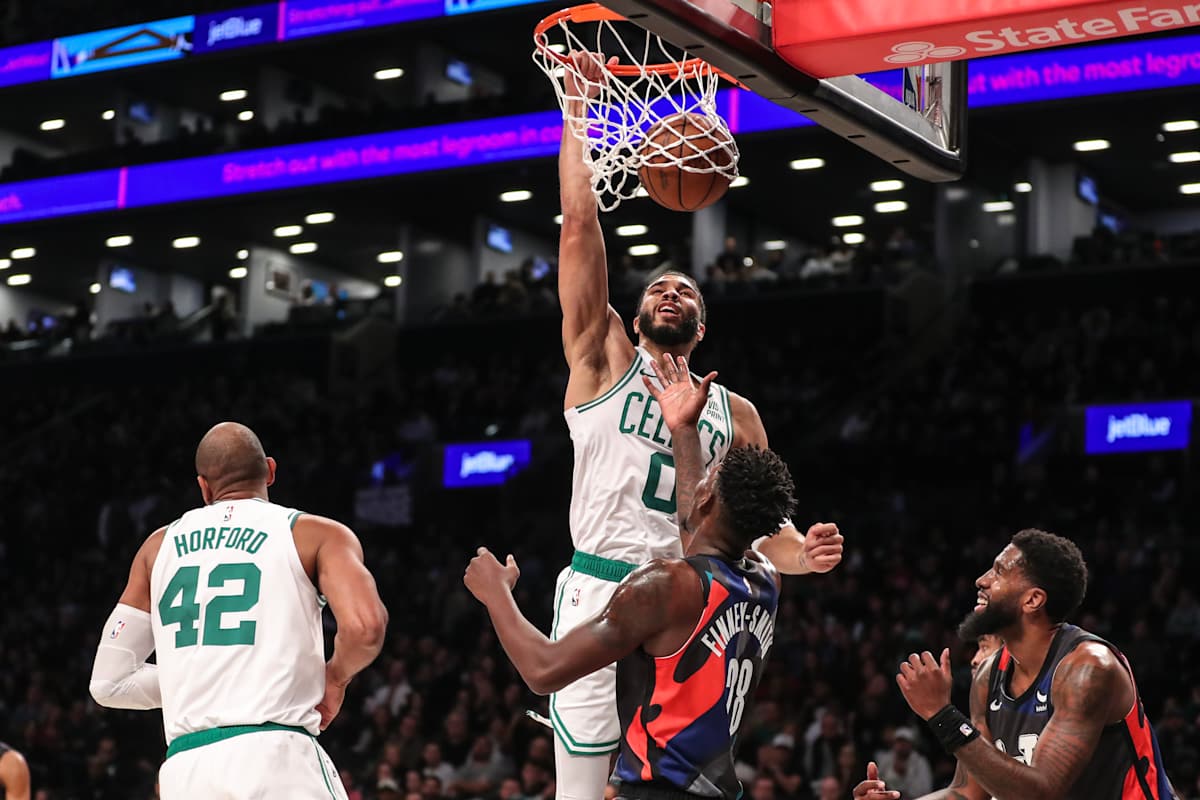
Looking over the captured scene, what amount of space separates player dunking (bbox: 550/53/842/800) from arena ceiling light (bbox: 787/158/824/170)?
811 inches

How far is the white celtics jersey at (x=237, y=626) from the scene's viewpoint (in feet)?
16.4

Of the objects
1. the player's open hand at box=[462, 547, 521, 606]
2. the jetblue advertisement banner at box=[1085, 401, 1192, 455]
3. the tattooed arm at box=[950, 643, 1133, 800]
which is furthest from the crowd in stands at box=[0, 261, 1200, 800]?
the player's open hand at box=[462, 547, 521, 606]

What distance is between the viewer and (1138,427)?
18.5 m

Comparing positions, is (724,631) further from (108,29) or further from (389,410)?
(108,29)

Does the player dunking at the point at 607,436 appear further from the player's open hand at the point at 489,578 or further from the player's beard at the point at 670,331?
the player's open hand at the point at 489,578

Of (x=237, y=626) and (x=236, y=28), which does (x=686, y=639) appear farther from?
(x=236, y=28)

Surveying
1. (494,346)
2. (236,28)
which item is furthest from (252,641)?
(236,28)

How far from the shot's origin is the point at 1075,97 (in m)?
22.0

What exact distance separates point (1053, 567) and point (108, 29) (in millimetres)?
28370

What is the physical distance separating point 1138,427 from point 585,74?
13.9 meters

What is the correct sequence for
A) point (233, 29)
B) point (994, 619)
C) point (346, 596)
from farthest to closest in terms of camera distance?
1. point (233, 29)
2. point (994, 619)
3. point (346, 596)

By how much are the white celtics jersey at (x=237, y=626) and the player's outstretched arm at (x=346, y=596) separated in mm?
65

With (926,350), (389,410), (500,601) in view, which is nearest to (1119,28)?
(500,601)

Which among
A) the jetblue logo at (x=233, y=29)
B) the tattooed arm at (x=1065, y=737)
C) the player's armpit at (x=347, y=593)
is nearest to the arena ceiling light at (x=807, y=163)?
the jetblue logo at (x=233, y=29)
